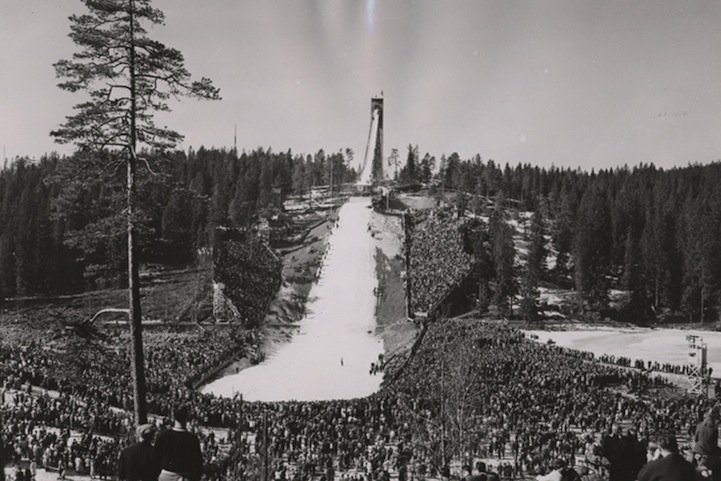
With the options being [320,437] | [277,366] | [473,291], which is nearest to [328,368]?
[277,366]

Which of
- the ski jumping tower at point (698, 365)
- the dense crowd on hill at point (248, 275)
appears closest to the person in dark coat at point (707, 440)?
the ski jumping tower at point (698, 365)

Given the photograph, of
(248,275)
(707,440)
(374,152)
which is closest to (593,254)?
(248,275)

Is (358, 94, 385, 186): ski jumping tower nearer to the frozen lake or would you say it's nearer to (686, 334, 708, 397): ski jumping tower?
the frozen lake

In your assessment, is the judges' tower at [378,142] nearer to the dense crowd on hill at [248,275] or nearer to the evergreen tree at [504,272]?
the dense crowd on hill at [248,275]

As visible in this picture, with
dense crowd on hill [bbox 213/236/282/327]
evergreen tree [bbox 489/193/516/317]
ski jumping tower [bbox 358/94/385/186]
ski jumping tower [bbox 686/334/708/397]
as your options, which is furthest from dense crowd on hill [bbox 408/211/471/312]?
ski jumping tower [bbox 358/94/385/186]

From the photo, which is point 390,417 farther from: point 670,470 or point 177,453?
point 670,470

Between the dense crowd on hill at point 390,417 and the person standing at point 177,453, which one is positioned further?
the dense crowd on hill at point 390,417

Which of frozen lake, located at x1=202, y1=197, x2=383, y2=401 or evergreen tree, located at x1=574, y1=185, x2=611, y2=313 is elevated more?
evergreen tree, located at x1=574, y1=185, x2=611, y2=313
